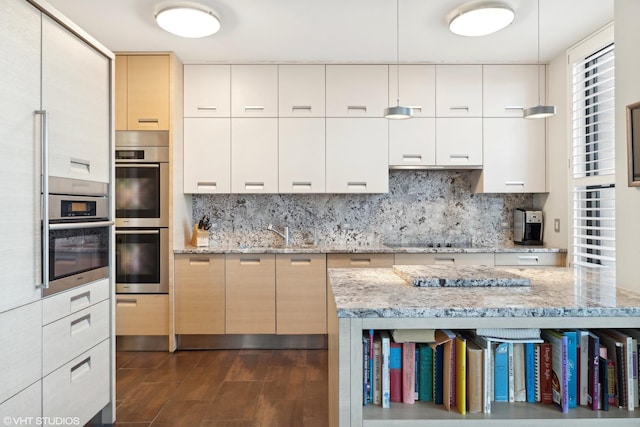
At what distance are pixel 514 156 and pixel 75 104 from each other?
137 inches

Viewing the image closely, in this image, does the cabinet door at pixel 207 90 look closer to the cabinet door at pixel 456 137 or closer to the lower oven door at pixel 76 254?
the lower oven door at pixel 76 254

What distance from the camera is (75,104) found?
77.4 inches

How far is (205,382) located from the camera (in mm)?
2922

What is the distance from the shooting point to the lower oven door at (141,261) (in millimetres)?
3486


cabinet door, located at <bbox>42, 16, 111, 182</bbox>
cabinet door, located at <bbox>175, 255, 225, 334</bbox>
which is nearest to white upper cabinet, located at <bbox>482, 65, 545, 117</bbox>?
cabinet door, located at <bbox>175, 255, 225, 334</bbox>

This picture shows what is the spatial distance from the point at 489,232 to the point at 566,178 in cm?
87

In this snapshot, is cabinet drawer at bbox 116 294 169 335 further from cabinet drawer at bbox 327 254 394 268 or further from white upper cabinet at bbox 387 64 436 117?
white upper cabinet at bbox 387 64 436 117

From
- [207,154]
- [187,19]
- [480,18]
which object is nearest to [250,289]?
[207,154]

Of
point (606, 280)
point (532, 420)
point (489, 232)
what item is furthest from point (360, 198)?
point (532, 420)

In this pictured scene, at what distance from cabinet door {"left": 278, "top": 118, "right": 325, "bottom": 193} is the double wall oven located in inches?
39.8

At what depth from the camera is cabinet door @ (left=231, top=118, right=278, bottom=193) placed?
12.2ft

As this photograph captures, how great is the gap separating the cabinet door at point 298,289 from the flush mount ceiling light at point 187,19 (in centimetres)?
187

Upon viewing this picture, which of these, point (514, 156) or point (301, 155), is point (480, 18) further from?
point (301, 155)

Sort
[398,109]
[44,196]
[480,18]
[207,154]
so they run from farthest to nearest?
1. [207,154]
2. [480,18]
3. [398,109]
4. [44,196]
